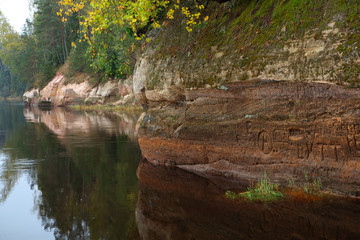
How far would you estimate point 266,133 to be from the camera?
360 inches

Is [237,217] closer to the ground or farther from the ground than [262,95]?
closer to the ground

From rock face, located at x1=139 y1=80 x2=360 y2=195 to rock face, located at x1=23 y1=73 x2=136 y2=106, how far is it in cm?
3261

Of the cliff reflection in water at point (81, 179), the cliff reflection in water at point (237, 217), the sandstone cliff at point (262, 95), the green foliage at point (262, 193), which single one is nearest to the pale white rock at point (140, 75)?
the sandstone cliff at point (262, 95)

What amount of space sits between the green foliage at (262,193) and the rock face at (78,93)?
35368 millimetres

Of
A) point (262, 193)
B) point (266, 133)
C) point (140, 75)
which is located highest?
point (140, 75)

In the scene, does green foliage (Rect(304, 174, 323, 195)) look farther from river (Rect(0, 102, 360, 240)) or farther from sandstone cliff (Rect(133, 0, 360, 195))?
river (Rect(0, 102, 360, 240))

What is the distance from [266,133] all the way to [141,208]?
12.0 feet

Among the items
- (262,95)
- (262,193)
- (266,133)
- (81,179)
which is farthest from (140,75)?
(262,193)

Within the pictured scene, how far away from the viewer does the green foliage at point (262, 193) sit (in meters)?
8.26

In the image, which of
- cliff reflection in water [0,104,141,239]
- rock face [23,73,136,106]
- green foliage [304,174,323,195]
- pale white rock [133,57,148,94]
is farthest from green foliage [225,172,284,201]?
rock face [23,73,136,106]

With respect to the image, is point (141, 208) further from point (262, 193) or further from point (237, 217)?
point (262, 193)

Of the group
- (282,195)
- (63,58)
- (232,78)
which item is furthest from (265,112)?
(63,58)

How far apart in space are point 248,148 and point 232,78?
79.7 inches

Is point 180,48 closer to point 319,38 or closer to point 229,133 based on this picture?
point 229,133
